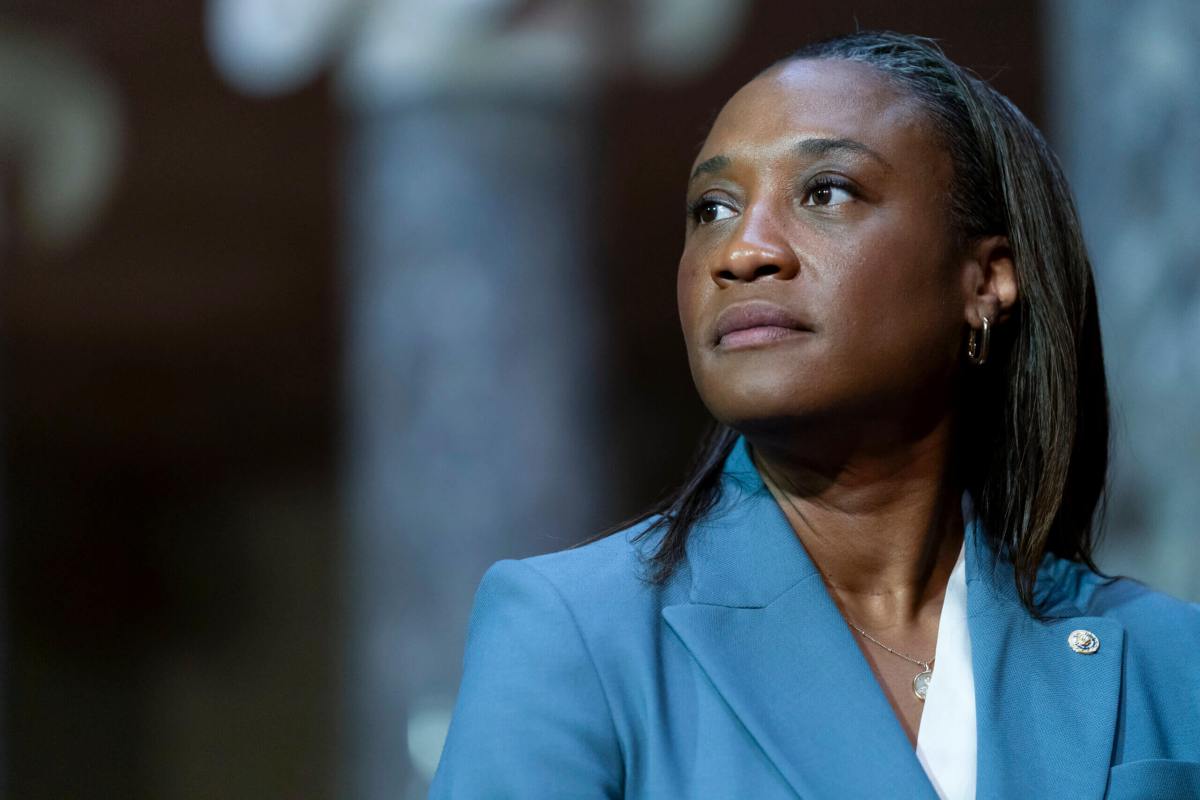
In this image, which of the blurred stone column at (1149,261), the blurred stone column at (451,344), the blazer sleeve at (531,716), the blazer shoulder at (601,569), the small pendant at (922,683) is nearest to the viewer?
the blazer sleeve at (531,716)

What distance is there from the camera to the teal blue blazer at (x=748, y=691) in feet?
4.58

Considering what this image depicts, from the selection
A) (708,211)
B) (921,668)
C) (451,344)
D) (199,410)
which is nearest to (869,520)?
(921,668)

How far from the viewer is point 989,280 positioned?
172cm

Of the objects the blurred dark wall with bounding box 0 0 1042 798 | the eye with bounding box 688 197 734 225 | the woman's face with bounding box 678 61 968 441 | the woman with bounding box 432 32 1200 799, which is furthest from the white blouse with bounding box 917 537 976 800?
the blurred dark wall with bounding box 0 0 1042 798

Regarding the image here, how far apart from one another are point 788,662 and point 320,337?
10.6 feet

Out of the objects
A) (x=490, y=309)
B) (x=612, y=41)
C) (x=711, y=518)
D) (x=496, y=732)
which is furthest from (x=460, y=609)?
(x=496, y=732)

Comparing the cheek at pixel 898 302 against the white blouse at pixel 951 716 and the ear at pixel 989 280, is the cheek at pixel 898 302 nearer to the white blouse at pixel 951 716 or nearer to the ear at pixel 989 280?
the ear at pixel 989 280

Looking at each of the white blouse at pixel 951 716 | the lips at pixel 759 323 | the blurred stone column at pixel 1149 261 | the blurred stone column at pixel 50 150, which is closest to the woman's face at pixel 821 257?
the lips at pixel 759 323

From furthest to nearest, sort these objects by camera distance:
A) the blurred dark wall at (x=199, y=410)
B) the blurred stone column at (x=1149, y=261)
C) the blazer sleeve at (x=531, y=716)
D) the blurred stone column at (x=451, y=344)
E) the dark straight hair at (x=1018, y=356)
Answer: the blurred dark wall at (x=199, y=410), the blurred stone column at (x=451, y=344), the blurred stone column at (x=1149, y=261), the dark straight hair at (x=1018, y=356), the blazer sleeve at (x=531, y=716)

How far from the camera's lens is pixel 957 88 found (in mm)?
1737

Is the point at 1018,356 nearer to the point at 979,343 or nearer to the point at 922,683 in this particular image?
the point at 979,343

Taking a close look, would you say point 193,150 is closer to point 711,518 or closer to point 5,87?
point 5,87

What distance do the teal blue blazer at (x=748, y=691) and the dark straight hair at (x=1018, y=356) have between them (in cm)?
9

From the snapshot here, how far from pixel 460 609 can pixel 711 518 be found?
1917mm
